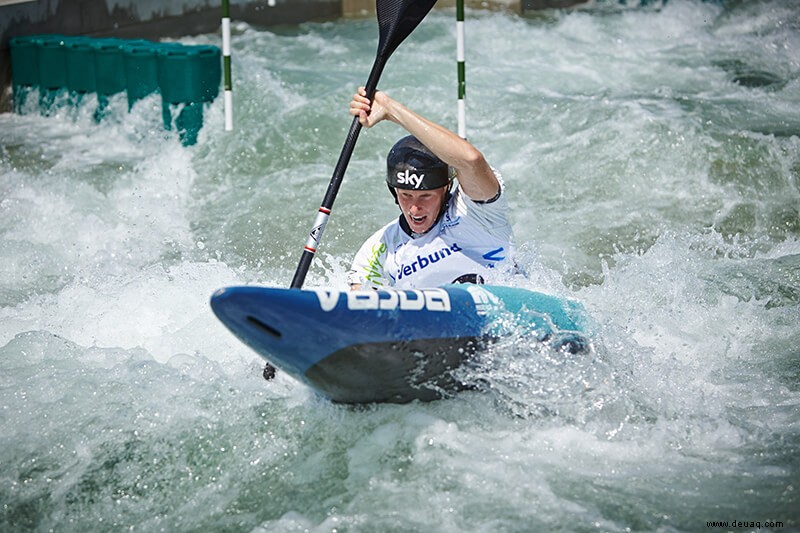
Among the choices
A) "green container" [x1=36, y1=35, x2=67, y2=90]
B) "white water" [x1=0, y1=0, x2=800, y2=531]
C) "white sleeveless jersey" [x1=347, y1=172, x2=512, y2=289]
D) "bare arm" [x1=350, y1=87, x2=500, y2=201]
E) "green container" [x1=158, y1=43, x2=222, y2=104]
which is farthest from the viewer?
"green container" [x1=36, y1=35, x2=67, y2=90]

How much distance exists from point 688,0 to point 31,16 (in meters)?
7.36

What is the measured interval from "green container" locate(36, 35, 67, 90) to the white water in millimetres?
232

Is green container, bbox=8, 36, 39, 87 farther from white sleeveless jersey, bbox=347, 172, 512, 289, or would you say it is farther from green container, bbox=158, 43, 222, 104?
white sleeveless jersey, bbox=347, 172, 512, 289

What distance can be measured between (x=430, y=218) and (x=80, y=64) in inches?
180

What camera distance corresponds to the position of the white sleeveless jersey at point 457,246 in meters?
3.72

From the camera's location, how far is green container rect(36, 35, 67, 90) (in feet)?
24.1

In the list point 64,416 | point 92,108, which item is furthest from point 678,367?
point 92,108

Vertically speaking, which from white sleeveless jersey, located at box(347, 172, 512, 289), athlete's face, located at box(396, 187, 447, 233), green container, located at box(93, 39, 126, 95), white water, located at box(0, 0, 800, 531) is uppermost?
green container, located at box(93, 39, 126, 95)

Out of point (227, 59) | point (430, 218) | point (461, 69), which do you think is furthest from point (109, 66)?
point (430, 218)

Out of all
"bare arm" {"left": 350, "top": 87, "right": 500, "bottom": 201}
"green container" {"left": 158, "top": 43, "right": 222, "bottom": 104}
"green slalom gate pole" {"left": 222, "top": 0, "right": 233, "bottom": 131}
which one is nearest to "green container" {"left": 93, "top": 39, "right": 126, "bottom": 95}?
"green container" {"left": 158, "top": 43, "right": 222, "bottom": 104}

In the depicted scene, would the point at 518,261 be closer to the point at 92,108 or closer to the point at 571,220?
the point at 571,220

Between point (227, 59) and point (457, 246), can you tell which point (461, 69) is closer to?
point (227, 59)

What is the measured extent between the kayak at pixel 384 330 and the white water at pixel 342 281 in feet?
0.34

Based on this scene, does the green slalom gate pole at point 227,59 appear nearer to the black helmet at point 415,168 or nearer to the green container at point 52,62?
the green container at point 52,62
